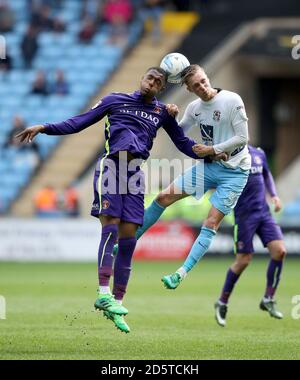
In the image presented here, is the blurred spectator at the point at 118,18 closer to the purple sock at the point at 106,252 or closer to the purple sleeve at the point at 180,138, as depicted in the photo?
Result: the purple sleeve at the point at 180,138

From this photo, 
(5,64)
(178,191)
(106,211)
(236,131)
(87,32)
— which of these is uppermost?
(87,32)

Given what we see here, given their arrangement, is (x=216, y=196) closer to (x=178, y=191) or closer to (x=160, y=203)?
(x=178, y=191)

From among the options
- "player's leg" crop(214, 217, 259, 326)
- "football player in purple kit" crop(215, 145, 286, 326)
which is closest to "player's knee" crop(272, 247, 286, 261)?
"football player in purple kit" crop(215, 145, 286, 326)

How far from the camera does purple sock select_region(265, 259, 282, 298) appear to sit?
13633 mm

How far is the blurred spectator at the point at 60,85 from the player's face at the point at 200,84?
16.7 meters

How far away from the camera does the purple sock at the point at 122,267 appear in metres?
10.9

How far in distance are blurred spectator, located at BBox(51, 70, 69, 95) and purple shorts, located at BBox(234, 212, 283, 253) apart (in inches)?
580

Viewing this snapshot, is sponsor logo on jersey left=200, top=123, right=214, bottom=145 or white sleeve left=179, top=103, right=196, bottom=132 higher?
white sleeve left=179, top=103, right=196, bottom=132

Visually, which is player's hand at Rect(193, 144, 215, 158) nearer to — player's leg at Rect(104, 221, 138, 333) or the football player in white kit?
the football player in white kit

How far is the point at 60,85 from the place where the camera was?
27.8 metres

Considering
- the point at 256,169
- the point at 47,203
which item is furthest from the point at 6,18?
the point at 256,169

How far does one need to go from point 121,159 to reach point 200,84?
Result: 1210 millimetres

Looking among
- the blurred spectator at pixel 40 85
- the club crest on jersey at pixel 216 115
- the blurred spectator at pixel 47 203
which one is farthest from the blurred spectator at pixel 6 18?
the club crest on jersey at pixel 216 115
